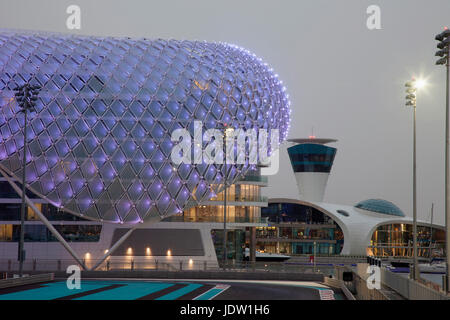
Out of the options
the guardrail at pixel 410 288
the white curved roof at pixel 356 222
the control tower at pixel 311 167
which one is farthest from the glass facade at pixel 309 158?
the guardrail at pixel 410 288

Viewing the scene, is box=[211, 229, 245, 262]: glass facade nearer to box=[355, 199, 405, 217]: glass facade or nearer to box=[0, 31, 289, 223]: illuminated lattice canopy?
box=[0, 31, 289, 223]: illuminated lattice canopy

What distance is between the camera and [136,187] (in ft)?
195

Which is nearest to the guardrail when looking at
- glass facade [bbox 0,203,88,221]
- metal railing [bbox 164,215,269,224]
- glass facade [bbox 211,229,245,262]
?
metal railing [bbox 164,215,269,224]

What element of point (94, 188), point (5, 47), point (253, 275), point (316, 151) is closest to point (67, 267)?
point (94, 188)

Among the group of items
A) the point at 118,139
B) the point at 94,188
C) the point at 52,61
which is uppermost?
the point at 52,61

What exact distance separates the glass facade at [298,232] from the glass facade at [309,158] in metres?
30.7

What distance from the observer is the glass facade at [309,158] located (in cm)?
15512

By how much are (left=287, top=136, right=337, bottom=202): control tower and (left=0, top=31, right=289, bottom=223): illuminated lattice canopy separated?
91779 millimetres

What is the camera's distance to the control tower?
506 feet

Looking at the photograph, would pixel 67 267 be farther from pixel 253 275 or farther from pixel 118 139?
pixel 253 275

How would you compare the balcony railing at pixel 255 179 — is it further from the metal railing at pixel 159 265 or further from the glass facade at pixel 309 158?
the glass facade at pixel 309 158
